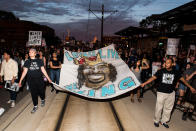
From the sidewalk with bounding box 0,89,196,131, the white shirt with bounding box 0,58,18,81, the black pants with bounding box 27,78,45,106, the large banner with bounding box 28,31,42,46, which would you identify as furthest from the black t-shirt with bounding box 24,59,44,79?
the large banner with bounding box 28,31,42,46

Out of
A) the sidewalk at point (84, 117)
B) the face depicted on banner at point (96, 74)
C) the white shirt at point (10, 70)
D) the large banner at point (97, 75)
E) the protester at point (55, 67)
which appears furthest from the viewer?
the protester at point (55, 67)

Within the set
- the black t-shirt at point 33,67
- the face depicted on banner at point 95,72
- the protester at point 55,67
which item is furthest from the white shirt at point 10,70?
the face depicted on banner at point 95,72

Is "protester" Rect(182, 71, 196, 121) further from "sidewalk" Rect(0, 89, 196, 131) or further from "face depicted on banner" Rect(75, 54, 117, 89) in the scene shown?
"face depicted on banner" Rect(75, 54, 117, 89)

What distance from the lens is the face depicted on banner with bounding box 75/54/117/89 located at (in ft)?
19.7

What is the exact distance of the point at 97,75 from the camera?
625 cm

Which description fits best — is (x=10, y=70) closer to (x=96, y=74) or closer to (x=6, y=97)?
(x=6, y=97)

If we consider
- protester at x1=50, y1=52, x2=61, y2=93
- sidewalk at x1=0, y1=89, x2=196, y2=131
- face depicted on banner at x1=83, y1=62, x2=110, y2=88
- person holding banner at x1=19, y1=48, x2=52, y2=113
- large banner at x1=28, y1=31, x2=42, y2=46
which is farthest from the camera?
large banner at x1=28, y1=31, x2=42, y2=46

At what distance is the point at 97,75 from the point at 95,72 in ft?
0.66

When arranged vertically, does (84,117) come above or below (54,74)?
below

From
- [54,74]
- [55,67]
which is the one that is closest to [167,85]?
[55,67]

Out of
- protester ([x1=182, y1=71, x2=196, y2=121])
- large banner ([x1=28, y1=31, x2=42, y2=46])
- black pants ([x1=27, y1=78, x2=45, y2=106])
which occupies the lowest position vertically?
protester ([x1=182, y1=71, x2=196, y2=121])

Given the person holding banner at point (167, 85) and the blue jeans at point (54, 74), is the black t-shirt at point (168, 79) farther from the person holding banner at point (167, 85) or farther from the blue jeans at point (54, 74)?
the blue jeans at point (54, 74)

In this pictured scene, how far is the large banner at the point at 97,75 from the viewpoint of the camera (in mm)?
5375

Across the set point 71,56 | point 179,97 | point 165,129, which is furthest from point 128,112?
point 71,56
